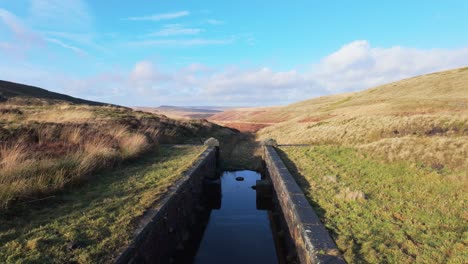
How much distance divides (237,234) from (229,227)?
0.60m

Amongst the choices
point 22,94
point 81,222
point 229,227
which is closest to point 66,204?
point 81,222

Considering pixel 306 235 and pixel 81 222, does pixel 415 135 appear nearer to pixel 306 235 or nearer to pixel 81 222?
pixel 306 235

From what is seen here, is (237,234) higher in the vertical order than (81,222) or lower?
lower

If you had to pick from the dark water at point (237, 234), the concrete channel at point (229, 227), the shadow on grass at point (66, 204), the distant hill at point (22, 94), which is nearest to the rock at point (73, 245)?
the concrete channel at point (229, 227)

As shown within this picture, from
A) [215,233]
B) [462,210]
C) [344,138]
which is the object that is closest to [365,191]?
[462,210]

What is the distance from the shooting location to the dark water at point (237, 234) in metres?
6.75

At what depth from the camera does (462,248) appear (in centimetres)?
410

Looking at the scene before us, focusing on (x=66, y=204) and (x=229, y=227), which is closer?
(x=66, y=204)

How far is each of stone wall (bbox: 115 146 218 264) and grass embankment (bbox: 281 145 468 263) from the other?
293 cm

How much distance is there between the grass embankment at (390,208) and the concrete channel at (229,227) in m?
0.43

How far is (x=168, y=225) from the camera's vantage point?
5695 mm

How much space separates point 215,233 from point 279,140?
15.6 m

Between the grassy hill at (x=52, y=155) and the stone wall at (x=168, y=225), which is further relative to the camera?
the grassy hill at (x=52, y=155)

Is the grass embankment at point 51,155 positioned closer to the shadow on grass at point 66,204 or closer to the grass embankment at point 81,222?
the shadow on grass at point 66,204
